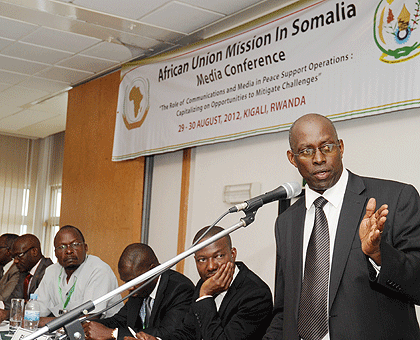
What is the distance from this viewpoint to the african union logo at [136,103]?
5918 millimetres

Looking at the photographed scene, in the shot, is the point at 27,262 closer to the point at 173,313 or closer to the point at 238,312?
the point at 173,313

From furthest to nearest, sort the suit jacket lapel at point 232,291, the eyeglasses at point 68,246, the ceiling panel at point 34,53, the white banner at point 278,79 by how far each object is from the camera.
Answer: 1. the ceiling panel at point 34,53
2. the eyeglasses at point 68,246
3. the white banner at point 278,79
4. the suit jacket lapel at point 232,291

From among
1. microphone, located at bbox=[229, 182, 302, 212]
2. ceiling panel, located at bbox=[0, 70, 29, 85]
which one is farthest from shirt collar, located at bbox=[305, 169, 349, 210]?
ceiling panel, located at bbox=[0, 70, 29, 85]

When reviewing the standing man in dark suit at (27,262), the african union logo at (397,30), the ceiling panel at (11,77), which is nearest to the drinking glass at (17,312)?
the standing man in dark suit at (27,262)

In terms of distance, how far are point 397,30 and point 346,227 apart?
6.76 feet

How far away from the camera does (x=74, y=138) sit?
7371 millimetres

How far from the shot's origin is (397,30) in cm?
358

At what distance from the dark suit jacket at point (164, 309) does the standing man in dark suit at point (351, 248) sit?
1418mm

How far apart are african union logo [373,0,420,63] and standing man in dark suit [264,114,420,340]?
172cm

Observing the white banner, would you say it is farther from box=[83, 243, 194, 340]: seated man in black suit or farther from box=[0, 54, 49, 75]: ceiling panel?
box=[83, 243, 194, 340]: seated man in black suit

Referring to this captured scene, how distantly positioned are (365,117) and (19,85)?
4951 millimetres

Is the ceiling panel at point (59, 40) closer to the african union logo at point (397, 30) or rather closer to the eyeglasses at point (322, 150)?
the african union logo at point (397, 30)

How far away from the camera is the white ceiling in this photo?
4891mm

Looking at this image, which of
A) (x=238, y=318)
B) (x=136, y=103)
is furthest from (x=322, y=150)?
(x=136, y=103)
